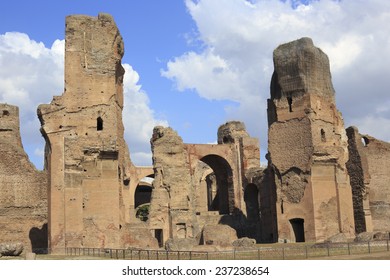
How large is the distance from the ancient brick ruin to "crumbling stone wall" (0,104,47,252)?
0.05 m

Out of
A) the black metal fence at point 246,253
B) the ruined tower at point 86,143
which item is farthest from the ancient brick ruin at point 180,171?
the black metal fence at point 246,253

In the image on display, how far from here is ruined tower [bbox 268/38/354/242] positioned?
28547 mm

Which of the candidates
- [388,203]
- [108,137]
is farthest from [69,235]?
[388,203]

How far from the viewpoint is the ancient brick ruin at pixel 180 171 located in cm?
2373

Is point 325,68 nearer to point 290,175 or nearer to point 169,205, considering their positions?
point 290,175

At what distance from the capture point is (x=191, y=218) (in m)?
34.4

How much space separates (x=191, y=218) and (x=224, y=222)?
3.53m

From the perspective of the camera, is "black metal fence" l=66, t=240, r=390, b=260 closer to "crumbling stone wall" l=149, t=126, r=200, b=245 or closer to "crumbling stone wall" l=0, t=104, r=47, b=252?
"crumbling stone wall" l=0, t=104, r=47, b=252

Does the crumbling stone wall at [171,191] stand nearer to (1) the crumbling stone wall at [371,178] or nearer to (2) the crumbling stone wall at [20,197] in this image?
(2) the crumbling stone wall at [20,197]

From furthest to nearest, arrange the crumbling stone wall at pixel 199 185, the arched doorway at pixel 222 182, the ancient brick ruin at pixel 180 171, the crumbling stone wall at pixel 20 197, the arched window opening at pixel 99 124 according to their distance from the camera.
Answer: the arched doorway at pixel 222 182, the crumbling stone wall at pixel 199 185, the crumbling stone wall at pixel 20 197, the arched window opening at pixel 99 124, the ancient brick ruin at pixel 180 171

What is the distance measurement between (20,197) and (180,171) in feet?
34.0

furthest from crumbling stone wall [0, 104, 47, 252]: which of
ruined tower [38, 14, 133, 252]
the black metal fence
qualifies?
the black metal fence

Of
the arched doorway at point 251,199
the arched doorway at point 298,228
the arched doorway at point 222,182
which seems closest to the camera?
the arched doorway at point 298,228

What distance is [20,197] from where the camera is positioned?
28281 millimetres
